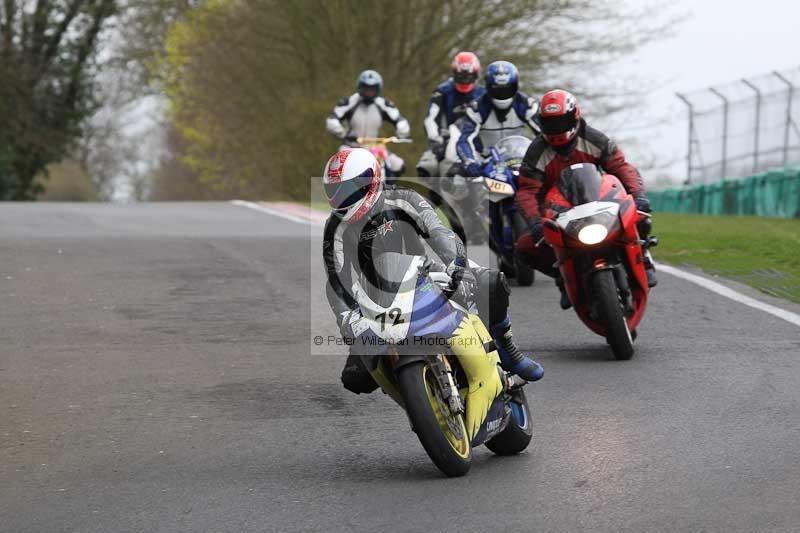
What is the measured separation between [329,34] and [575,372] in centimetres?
2712

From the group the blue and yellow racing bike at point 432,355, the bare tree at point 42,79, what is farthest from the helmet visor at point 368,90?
the bare tree at point 42,79

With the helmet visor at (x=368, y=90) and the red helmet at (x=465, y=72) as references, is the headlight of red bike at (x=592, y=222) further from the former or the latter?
the helmet visor at (x=368, y=90)

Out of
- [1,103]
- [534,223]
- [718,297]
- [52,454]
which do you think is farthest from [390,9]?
[52,454]

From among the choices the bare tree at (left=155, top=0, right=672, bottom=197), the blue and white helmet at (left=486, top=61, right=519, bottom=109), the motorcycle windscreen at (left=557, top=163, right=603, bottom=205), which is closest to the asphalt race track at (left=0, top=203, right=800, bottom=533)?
the motorcycle windscreen at (left=557, top=163, right=603, bottom=205)

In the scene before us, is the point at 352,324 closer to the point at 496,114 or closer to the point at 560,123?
the point at 560,123

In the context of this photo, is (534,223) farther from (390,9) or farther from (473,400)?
(390,9)

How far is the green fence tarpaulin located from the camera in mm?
24438

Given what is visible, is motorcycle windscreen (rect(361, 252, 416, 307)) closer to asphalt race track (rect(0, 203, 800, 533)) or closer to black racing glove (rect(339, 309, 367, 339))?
black racing glove (rect(339, 309, 367, 339))

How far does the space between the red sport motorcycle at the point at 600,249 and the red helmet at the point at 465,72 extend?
5311 mm

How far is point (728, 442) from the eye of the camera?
709cm

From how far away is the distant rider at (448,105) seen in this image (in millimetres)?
15148

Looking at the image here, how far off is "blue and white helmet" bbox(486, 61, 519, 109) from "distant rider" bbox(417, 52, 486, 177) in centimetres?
145

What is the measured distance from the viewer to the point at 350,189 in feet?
21.4

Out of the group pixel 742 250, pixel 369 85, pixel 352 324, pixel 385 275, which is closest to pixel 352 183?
pixel 385 275
